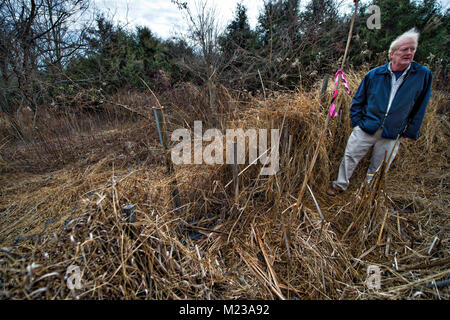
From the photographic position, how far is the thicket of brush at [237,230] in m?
0.94

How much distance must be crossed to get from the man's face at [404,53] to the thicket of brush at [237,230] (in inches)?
27.1

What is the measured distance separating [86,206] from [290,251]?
140cm

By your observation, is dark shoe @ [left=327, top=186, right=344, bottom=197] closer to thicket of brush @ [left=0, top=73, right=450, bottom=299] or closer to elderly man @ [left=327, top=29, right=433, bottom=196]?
→ thicket of brush @ [left=0, top=73, right=450, bottom=299]

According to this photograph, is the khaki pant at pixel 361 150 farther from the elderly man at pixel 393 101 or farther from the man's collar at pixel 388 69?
the man's collar at pixel 388 69

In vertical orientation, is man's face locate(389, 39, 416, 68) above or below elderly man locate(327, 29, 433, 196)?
above

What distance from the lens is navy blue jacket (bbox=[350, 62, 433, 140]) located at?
1.55 metres

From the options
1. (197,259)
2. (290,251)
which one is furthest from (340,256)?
(197,259)

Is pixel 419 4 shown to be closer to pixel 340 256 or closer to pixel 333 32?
pixel 333 32

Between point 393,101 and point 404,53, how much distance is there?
38cm

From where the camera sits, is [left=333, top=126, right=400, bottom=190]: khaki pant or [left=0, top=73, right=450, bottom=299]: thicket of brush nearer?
[left=0, top=73, right=450, bottom=299]: thicket of brush
